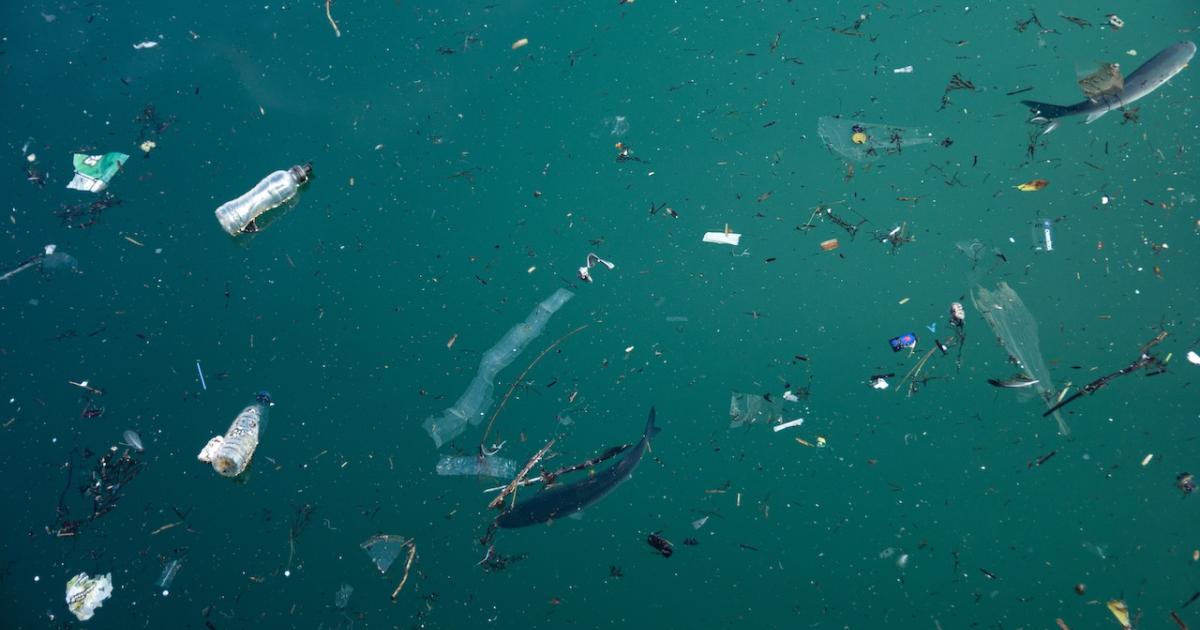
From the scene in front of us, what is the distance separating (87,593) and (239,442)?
68cm

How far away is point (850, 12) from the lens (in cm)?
169

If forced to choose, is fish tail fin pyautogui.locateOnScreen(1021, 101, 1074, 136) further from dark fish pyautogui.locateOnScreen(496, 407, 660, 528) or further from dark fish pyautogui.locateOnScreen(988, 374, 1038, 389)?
dark fish pyautogui.locateOnScreen(496, 407, 660, 528)

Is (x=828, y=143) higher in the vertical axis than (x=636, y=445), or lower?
higher

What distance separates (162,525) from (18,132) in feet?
4.29

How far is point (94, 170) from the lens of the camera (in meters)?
1.75

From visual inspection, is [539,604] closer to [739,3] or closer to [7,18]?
[739,3]

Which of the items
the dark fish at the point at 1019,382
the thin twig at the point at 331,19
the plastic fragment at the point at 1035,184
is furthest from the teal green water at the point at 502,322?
the plastic fragment at the point at 1035,184

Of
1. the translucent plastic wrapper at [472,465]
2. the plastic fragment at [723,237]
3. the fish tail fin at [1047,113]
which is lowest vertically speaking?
the translucent plastic wrapper at [472,465]

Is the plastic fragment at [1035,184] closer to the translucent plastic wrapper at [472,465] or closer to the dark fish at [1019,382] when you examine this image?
the dark fish at [1019,382]

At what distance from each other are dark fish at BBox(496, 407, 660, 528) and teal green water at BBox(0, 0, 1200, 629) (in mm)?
54

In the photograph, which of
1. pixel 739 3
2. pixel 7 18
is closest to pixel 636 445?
pixel 739 3

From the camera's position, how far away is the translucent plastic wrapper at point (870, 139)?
1.67 metres

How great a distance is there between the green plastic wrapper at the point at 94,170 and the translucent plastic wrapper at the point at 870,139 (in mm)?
2192

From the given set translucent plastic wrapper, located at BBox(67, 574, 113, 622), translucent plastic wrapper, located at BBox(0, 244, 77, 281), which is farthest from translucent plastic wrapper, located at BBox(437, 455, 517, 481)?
translucent plastic wrapper, located at BBox(0, 244, 77, 281)
